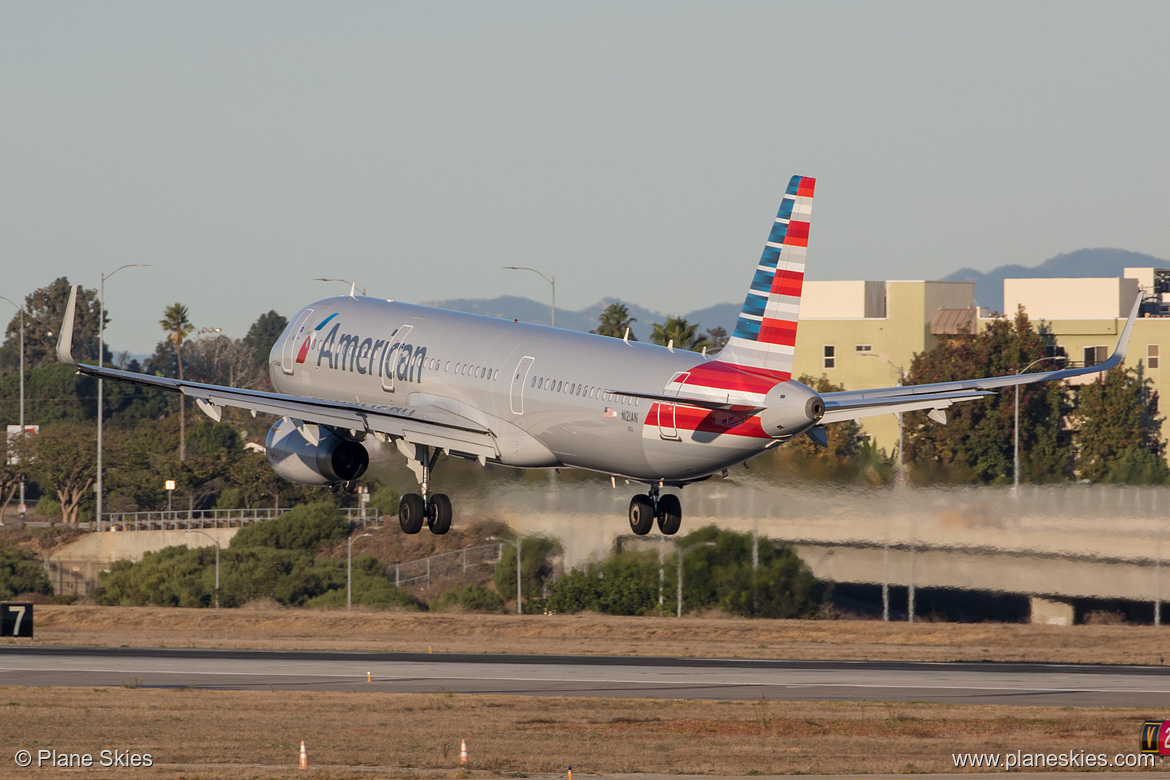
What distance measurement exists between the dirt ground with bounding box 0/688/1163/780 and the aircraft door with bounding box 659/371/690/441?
24.8 feet

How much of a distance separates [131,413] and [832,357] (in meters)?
96.2

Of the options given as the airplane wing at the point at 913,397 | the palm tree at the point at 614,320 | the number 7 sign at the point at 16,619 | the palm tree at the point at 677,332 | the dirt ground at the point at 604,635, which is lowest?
the dirt ground at the point at 604,635

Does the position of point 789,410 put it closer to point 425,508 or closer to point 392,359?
point 425,508

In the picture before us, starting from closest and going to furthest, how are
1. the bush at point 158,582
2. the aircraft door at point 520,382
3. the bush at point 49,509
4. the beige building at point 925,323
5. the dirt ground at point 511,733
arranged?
the dirt ground at point 511,733 → the aircraft door at point 520,382 → the bush at point 158,582 → the beige building at point 925,323 → the bush at point 49,509

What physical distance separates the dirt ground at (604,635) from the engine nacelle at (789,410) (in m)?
25.1

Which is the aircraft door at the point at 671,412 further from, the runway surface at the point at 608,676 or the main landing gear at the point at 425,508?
the runway surface at the point at 608,676

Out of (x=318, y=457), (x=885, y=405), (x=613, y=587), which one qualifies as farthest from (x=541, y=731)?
(x=613, y=587)

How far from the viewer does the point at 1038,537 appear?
6266 cm

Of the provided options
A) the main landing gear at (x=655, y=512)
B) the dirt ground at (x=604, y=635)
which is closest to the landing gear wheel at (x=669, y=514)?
the main landing gear at (x=655, y=512)

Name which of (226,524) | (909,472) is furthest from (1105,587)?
(226,524)

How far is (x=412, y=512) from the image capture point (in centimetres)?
4959

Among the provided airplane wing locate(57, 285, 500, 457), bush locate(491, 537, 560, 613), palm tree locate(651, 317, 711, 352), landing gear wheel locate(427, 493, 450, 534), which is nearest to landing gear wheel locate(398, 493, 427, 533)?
landing gear wheel locate(427, 493, 450, 534)

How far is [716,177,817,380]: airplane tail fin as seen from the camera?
4006 centimetres

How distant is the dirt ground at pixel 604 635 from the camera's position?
211 feet
